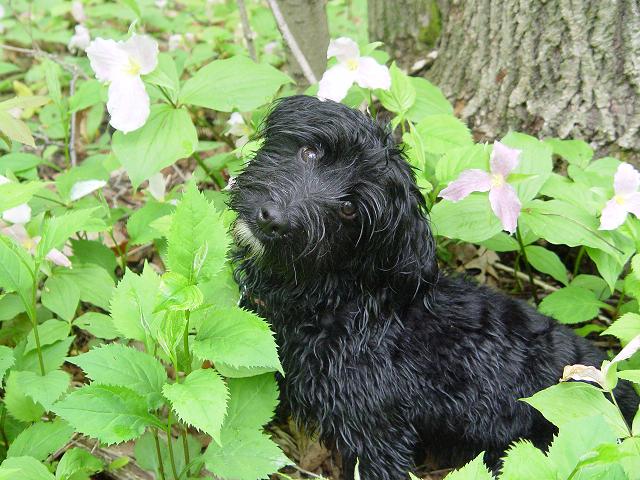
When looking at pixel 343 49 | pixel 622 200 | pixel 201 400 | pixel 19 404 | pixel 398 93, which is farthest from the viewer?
pixel 398 93

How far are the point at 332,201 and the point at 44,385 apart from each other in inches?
55.6

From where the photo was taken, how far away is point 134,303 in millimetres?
Answer: 2404

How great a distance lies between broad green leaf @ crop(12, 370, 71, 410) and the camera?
254cm

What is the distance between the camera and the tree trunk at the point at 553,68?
3.36 m

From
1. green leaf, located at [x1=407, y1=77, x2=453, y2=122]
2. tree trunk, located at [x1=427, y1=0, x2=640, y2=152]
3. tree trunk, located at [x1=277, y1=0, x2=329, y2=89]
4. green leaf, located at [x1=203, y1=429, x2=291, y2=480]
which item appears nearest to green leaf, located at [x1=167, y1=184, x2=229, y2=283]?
green leaf, located at [x1=203, y1=429, x2=291, y2=480]

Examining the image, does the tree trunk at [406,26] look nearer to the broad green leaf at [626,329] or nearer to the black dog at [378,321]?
the black dog at [378,321]

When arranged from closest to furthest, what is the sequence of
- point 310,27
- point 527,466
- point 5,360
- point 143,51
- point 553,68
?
1. point 527,466
2. point 5,360
3. point 143,51
4. point 553,68
5. point 310,27

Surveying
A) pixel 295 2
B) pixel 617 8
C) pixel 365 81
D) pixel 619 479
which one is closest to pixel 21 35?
pixel 295 2

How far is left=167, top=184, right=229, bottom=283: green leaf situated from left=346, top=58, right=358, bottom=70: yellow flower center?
1411 mm

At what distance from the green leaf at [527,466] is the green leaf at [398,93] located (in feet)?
6.46

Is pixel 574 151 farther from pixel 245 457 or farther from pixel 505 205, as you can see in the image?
pixel 245 457

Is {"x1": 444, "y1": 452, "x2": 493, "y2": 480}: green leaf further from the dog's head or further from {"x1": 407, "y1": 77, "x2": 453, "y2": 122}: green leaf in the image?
{"x1": 407, "y1": 77, "x2": 453, "y2": 122}: green leaf

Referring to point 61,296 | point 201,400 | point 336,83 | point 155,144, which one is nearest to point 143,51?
point 155,144

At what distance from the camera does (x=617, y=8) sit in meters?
3.29
